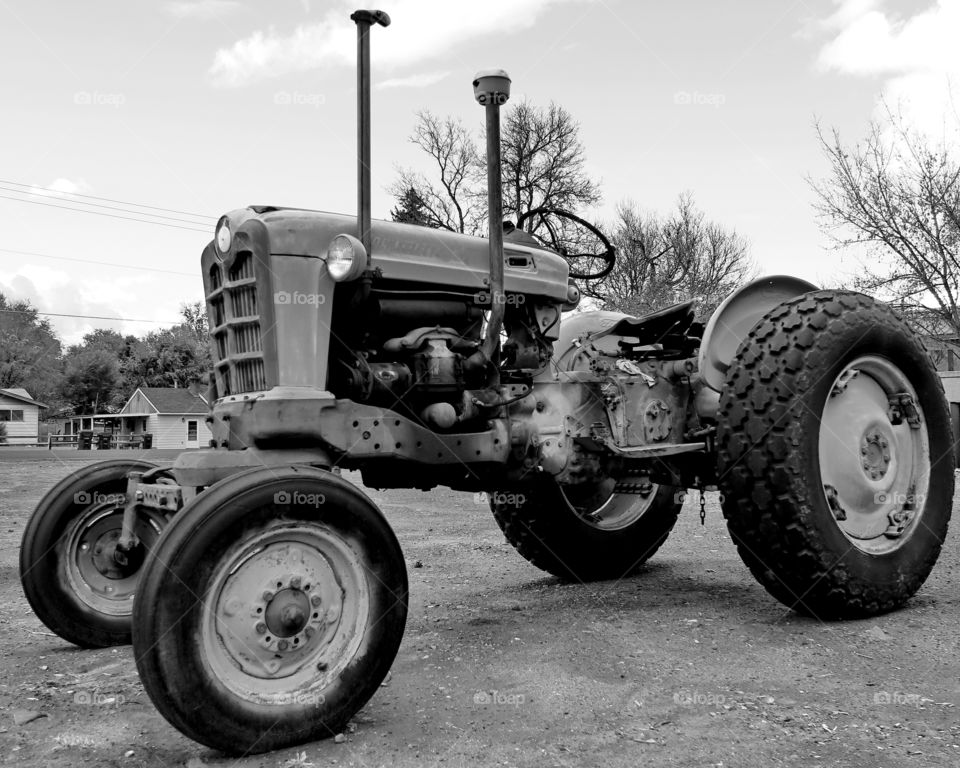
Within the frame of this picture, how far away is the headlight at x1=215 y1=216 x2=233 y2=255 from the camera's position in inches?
159

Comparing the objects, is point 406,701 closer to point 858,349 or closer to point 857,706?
point 857,706

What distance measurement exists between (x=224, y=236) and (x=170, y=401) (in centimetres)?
5583

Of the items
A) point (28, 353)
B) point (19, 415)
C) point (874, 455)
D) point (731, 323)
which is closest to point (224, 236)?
point (731, 323)

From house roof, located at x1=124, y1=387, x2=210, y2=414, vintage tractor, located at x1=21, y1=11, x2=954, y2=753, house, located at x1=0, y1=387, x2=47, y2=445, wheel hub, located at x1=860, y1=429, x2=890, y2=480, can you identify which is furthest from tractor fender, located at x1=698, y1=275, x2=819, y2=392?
house, located at x1=0, y1=387, x2=47, y2=445

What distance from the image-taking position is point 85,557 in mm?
4438

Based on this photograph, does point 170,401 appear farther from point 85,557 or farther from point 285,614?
point 285,614

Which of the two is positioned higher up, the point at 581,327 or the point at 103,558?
the point at 581,327

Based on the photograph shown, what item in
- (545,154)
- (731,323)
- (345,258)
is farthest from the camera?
(545,154)

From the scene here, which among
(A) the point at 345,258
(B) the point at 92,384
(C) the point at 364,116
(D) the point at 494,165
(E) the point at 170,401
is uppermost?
(B) the point at 92,384

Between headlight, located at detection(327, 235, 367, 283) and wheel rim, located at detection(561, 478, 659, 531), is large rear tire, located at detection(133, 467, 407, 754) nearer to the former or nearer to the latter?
headlight, located at detection(327, 235, 367, 283)

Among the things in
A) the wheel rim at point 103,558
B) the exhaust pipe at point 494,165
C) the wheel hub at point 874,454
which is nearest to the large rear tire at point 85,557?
the wheel rim at point 103,558

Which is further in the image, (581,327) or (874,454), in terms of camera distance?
(581,327)

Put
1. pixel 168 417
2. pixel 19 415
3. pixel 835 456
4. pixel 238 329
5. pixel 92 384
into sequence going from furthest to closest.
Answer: pixel 92 384 → pixel 19 415 → pixel 168 417 → pixel 835 456 → pixel 238 329

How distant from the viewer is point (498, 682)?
12.3 feet
